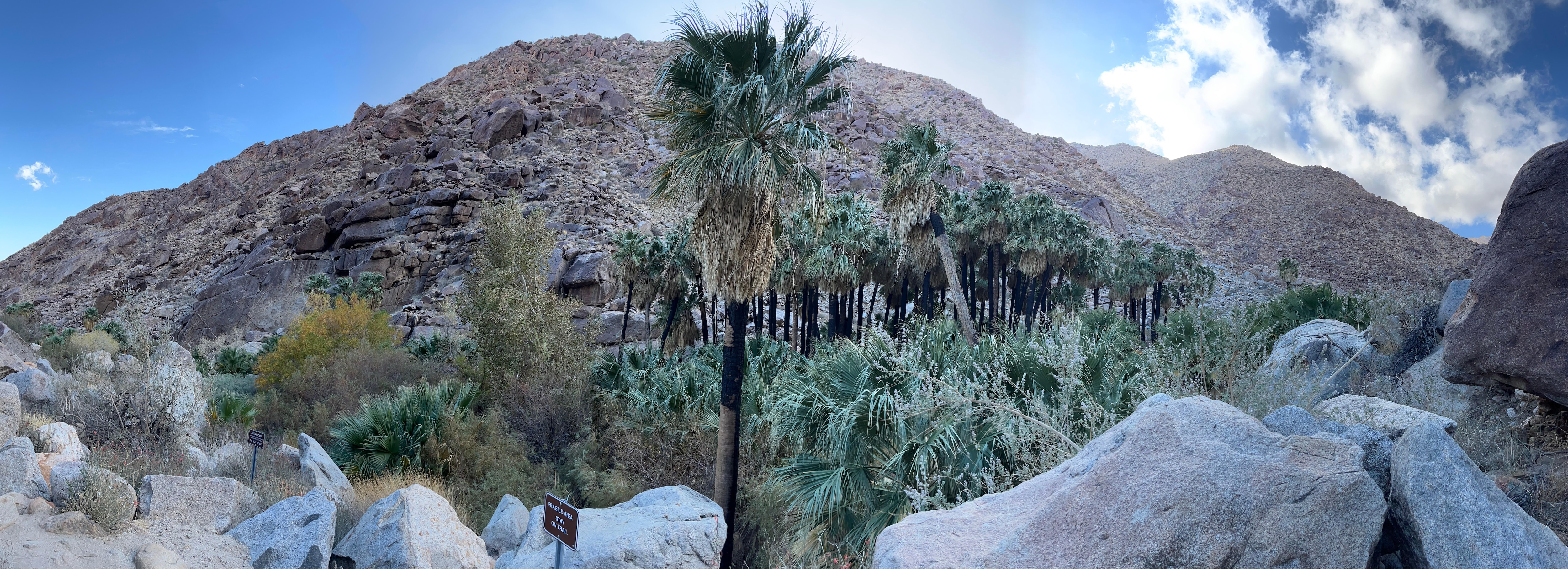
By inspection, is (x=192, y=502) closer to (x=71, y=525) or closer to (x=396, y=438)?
(x=71, y=525)

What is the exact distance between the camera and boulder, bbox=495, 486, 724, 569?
7.24m

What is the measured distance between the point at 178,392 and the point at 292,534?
8724 mm

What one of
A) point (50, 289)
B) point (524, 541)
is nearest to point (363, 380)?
point (524, 541)

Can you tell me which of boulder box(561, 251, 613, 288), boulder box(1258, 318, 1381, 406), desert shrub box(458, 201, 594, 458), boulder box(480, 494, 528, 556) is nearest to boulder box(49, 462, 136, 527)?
boulder box(480, 494, 528, 556)

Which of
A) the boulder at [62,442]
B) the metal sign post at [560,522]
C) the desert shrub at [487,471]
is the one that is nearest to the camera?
Result: the metal sign post at [560,522]

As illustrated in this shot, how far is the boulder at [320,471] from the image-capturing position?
1109 centimetres

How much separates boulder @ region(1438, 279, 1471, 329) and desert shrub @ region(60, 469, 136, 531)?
1814cm

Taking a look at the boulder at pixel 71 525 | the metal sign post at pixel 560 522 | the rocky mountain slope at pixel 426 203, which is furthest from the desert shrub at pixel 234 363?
the metal sign post at pixel 560 522

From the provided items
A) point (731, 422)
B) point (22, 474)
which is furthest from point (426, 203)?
point (731, 422)

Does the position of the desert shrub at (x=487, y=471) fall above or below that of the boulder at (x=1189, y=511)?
below

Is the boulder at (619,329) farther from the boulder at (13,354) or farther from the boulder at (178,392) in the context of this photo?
the boulder at (178,392)

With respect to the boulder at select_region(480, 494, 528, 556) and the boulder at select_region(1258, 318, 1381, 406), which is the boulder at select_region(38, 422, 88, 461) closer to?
the boulder at select_region(480, 494, 528, 556)

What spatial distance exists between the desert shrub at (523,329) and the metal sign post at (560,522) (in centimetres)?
1176

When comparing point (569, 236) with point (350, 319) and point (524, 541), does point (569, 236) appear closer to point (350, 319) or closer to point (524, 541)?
point (350, 319)
